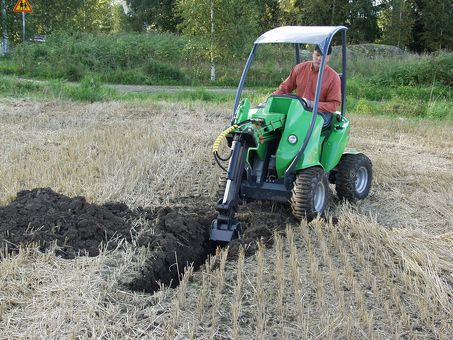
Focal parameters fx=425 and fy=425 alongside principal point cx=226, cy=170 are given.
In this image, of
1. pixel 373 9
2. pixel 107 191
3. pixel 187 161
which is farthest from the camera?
pixel 373 9

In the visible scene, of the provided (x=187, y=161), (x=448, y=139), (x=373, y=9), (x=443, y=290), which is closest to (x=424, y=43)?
(x=373, y=9)

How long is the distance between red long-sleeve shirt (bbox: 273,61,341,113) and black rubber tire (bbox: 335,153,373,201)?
2.63 ft

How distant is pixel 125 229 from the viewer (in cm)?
437

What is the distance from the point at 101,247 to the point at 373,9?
36.6 m

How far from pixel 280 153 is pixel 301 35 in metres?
1.31

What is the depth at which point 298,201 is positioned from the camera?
181 inches

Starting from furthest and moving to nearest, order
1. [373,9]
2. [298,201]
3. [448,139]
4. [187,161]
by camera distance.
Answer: [373,9] < [448,139] < [187,161] < [298,201]

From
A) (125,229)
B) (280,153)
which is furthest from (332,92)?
(125,229)

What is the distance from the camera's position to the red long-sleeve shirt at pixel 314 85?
199 inches

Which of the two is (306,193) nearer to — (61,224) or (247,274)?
(247,274)

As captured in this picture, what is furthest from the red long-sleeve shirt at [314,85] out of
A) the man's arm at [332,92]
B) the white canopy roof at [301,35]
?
the white canopy roof at [301,35]

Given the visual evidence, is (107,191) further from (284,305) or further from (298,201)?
(284,305)

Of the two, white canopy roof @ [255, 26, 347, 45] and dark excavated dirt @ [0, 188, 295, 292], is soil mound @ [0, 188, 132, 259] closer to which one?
dark excavated dirt @ [0, 188, 295, 292]

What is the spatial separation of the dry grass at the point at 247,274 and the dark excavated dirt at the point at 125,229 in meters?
0.16
